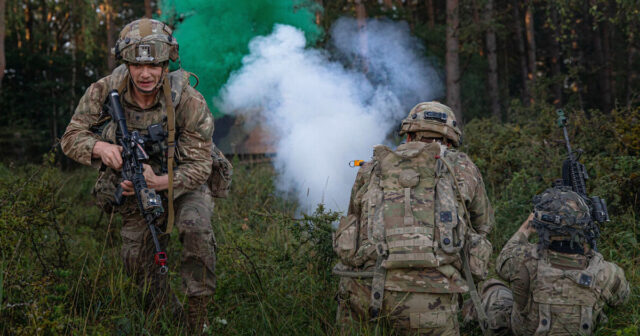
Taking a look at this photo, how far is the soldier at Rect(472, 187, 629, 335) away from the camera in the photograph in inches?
129

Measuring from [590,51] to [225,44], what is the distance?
48.3 ft

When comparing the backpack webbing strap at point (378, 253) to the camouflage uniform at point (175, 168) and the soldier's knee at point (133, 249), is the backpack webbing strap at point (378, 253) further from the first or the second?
the soldier's knee at point (133, 249)

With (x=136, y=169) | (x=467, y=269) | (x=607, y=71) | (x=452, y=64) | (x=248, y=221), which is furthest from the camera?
(x=607, y=71)

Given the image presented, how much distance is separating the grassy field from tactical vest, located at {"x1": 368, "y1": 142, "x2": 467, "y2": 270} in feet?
1.70

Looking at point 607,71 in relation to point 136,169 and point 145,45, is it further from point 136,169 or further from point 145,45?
point 136,169

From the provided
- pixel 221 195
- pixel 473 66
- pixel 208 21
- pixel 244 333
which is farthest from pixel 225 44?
pixel 473 66

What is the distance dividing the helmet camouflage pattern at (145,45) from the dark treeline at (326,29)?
299 inches

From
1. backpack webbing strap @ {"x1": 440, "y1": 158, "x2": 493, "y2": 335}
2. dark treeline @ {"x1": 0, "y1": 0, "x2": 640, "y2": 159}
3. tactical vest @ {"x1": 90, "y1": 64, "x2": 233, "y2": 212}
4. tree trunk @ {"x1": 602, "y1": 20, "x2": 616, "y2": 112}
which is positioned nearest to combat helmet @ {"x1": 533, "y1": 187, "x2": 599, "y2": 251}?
backpack webbing strap @ {"x1": 440, "y1": 158, "x2": 493, "y2": 335}

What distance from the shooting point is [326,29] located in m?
14.2

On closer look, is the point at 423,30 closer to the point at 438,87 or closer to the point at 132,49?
the point at 438,87

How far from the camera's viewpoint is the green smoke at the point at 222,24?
10.7 m

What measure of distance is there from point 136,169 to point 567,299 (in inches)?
108

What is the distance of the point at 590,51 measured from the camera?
19.8 m

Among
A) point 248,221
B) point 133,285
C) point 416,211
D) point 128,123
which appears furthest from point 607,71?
point 133,285
